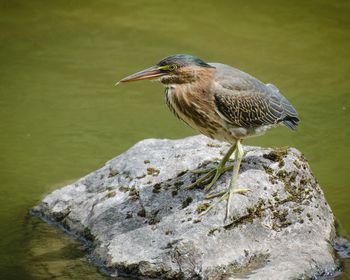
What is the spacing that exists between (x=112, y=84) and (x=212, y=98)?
4.69 metres

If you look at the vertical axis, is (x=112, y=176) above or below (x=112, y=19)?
below

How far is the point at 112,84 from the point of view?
35.9 ft

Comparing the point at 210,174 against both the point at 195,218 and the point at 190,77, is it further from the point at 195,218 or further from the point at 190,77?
the point at 190,77

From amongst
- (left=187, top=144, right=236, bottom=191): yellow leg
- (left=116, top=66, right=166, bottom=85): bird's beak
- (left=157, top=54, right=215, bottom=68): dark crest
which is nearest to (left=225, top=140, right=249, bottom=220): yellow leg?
(left=187, top=144, right=236, bottom=191): yellow leg

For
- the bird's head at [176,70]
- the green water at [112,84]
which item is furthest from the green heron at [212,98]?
the green water at [112,84]

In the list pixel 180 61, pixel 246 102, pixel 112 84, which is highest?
pixel 180 61

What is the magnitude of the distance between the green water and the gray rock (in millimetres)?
319

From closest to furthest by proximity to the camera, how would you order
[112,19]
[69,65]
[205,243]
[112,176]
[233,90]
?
[205,243] → [233,90] → [112,176] → [69,65] → [112,19]

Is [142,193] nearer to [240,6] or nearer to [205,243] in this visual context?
[205,243]

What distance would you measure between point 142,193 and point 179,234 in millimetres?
830

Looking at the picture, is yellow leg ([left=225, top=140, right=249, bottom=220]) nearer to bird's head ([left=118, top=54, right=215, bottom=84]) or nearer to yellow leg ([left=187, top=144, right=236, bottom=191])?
yellow leg ([left=187, top=144, right=236, bottom=191])

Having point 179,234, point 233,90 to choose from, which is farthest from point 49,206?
point 233,90

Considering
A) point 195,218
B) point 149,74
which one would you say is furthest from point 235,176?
point 149,74

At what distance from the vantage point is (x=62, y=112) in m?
10.2
